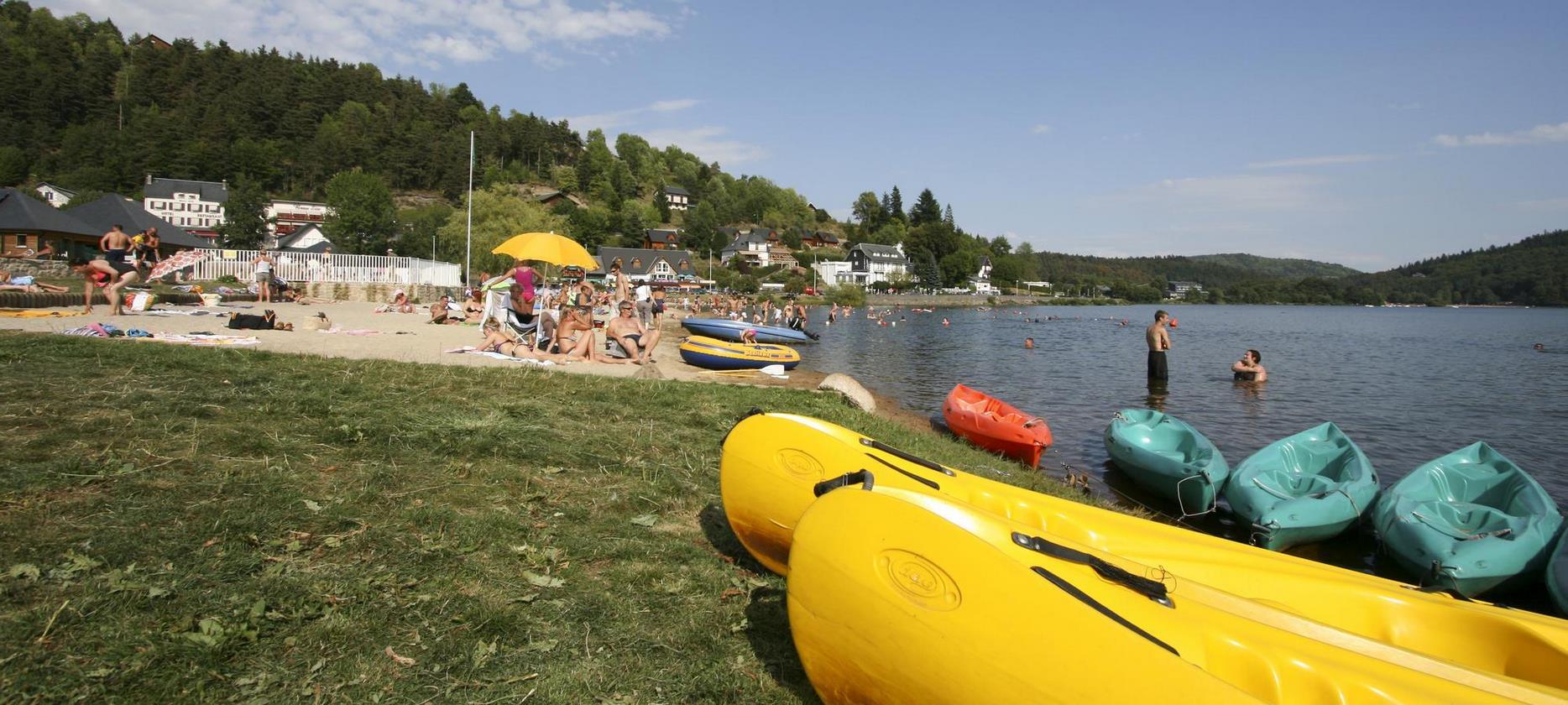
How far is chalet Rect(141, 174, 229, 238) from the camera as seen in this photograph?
82.4 meters

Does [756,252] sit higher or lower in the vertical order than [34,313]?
higher

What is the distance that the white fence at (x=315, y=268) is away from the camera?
87.6ft

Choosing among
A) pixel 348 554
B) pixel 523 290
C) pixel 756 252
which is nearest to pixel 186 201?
pixel 756 252

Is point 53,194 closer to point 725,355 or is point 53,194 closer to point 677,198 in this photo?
point 677,198

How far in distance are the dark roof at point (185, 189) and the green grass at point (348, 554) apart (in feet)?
320

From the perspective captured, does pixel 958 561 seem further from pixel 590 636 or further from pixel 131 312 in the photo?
pixel 131 312

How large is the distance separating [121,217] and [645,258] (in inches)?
2577

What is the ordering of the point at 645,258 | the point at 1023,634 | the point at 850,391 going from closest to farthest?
the point at 1023,634
the point at 850,391
the point at 645,258

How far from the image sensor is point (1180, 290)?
569 ft

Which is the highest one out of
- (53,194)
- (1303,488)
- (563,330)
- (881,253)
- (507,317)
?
(881,253)

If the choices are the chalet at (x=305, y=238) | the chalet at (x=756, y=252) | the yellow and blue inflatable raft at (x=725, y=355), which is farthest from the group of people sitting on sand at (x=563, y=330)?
the chalet at (x=756, y=252)

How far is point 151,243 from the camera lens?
1694 cm

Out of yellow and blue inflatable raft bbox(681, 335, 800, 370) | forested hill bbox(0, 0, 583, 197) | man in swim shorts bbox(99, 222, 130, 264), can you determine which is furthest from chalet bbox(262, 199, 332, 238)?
yellow and blue inflatable raft bbox(681, 335, 800, 370)

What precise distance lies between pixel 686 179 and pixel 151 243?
159164 mm
